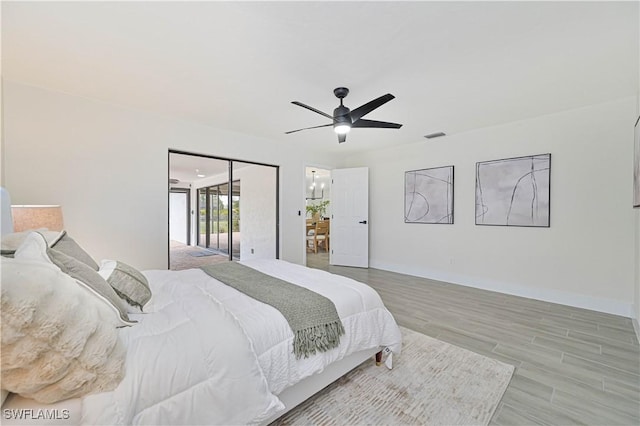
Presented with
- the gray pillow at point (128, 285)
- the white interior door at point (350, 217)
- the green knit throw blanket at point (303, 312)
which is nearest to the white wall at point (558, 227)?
the white interior door at point (350, 217)

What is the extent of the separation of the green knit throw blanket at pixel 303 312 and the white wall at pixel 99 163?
7.08ft

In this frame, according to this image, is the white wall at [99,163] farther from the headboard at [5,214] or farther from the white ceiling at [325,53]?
the headboard at [5,214]

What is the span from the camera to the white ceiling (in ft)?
5.75

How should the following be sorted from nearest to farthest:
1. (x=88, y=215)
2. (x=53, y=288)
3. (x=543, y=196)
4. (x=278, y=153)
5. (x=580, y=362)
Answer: (x=53, y=288), (x=580, y=362), (x=88, y=215), (x=543, y=196), (x=278, y=153)

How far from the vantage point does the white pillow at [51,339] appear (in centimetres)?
78

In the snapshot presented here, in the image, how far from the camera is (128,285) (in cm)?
157

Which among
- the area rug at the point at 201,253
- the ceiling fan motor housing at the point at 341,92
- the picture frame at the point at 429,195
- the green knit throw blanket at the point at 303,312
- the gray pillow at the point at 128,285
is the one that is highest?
the ceiling fan motor housing at the point at 341,92

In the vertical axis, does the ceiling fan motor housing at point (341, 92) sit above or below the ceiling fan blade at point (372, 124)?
above

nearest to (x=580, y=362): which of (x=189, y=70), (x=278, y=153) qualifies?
(x=189, y=70)

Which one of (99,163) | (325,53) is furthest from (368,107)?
(99,163)

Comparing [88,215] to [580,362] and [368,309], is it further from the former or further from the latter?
[580,362]

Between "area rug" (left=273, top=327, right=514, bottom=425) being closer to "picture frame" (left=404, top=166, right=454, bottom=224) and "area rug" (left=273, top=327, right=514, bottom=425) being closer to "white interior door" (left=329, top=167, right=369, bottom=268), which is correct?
"picture frame" (left=404, top=166, right=454, bottom=224)

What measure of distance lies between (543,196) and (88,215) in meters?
5.77

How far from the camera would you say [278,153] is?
489 cm
